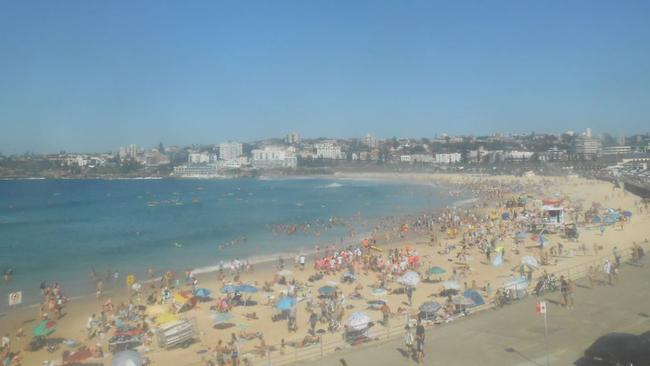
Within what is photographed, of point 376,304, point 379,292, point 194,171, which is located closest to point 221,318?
point 376,304

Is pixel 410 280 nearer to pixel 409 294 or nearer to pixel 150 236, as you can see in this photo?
pixel 409 294

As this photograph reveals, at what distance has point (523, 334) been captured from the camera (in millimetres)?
9727

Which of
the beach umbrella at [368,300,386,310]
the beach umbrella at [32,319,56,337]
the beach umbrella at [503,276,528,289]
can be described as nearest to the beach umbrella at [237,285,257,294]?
the beach umbrella at [368,300,386,310]

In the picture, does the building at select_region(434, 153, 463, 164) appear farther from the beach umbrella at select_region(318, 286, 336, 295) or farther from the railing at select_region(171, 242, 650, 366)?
the railing at select_region(171, 242, 650, 366)

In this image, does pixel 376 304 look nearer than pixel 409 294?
No

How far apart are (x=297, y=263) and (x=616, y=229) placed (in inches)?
592

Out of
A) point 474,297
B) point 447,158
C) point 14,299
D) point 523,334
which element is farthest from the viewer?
point 447,158

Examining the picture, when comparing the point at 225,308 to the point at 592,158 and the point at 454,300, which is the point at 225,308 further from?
the point at 592,158

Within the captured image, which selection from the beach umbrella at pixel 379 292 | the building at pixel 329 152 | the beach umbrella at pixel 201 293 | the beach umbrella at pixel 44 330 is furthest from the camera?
the building at pixel 329 152

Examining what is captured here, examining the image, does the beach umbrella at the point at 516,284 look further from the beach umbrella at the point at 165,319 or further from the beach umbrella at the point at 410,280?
the beach umbrella at the point at 165,319

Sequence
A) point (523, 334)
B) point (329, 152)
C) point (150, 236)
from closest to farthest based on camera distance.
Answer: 1. point (523, 334)
2. point (150, 236)
3. point (329, 152)

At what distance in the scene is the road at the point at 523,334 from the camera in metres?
8.73

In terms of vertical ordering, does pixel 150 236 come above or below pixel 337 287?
below

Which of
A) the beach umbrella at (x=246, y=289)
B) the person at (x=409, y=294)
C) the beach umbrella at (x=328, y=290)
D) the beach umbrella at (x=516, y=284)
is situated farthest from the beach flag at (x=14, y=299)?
the beach umbrella at (x=516, y=284)
